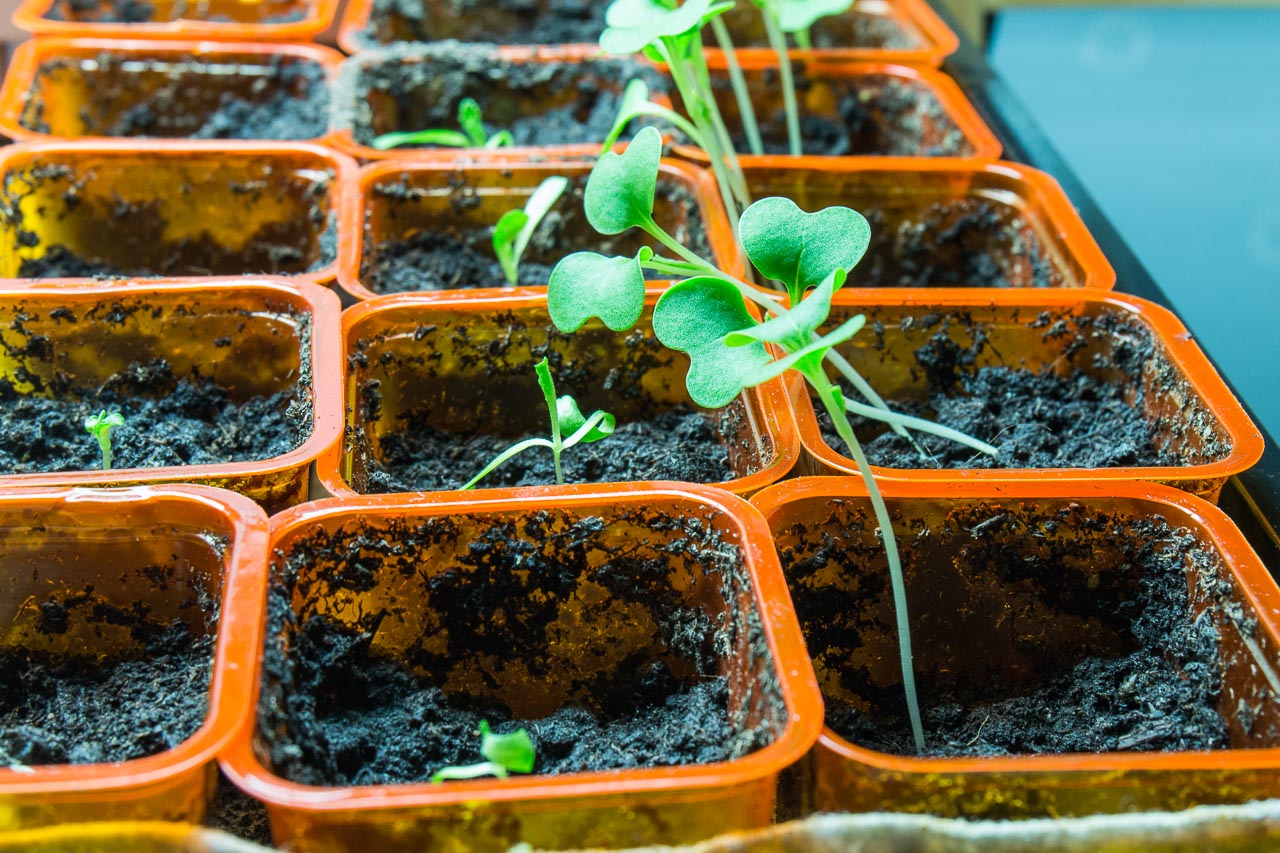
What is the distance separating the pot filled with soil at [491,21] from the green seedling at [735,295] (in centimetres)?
122

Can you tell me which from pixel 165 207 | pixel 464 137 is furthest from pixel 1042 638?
pixel 165 207

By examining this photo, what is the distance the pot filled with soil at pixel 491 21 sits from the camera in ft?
7.00

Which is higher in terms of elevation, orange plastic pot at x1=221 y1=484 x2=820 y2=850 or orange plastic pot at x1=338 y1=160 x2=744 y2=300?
orange plastic pot at x1=338 y1=160 x2=744 y2=300

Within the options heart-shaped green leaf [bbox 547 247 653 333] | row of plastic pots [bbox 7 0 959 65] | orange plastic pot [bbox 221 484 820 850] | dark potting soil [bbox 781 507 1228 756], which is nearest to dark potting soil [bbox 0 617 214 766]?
orange plastic pot [bbox 221 484 820 850]

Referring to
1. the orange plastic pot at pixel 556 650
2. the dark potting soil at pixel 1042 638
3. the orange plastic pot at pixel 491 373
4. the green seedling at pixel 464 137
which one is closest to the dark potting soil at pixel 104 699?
the orange plastic pot at pixel 556 650

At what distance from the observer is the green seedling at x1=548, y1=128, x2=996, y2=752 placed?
83 cm

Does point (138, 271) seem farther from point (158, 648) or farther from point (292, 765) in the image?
point (292, 765)

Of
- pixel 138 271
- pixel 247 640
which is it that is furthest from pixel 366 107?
pixel 247 640

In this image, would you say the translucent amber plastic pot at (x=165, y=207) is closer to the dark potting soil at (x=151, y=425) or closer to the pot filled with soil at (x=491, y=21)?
the dark potting soil at (x=151, y=425)

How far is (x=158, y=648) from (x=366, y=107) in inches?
41.4

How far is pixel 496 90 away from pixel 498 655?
3.92 feet

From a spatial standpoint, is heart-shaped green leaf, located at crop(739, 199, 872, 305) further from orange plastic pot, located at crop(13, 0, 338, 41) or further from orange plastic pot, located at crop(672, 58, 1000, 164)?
orange plastic pot, located at crop(13, 0, 338, 41)

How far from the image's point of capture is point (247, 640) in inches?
33.0

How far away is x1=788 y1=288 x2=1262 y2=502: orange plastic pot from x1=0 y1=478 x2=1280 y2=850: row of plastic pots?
0.66ft
